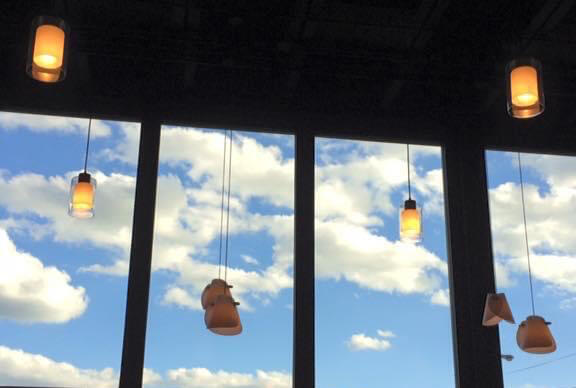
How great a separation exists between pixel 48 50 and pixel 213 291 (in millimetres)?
2044

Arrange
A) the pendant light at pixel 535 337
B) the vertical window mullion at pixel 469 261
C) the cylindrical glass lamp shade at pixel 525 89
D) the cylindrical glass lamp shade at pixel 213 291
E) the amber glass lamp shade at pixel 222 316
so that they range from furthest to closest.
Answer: the vertical window mullion at pixel 469 261, the pendant light at pixel 535 337, the cylindrical glass lamp shade at pixel 213 291, the amber glass lamp shade at pixel 222 316, the cylindrical glass lamp shade at pixel 525 89

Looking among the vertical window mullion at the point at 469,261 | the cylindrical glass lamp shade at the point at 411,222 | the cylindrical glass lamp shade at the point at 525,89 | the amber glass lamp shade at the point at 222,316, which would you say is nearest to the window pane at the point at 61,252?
the amber glass lamp shade at the point at 222,316

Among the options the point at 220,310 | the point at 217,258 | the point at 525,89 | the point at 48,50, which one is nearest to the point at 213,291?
the point at 220,310

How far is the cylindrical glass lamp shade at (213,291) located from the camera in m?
Result: 4.79

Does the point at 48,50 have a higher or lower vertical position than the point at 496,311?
higher

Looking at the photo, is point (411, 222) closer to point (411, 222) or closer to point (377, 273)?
point (411, 222)

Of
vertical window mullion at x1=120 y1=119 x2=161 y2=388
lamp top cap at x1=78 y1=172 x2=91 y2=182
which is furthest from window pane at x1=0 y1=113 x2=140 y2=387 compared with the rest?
lamp top cap at x1=78 y1=172 x2=91 y2=182

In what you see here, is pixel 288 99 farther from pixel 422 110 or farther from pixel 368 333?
pixel 368 333

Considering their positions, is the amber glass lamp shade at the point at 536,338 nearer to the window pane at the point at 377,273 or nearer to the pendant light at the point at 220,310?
the window pane at the point at 377,273

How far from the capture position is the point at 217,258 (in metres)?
5.45

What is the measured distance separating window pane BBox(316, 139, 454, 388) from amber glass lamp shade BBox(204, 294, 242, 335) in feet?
3.32

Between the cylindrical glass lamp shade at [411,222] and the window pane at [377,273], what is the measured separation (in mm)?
296

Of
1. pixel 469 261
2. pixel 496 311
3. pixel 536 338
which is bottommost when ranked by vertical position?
pixel 536 338

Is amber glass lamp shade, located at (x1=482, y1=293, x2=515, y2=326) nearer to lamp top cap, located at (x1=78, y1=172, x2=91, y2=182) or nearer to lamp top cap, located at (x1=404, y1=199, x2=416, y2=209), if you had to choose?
lamp top cap, located at (x1=404, y1=199, x2=416, y2=209)
